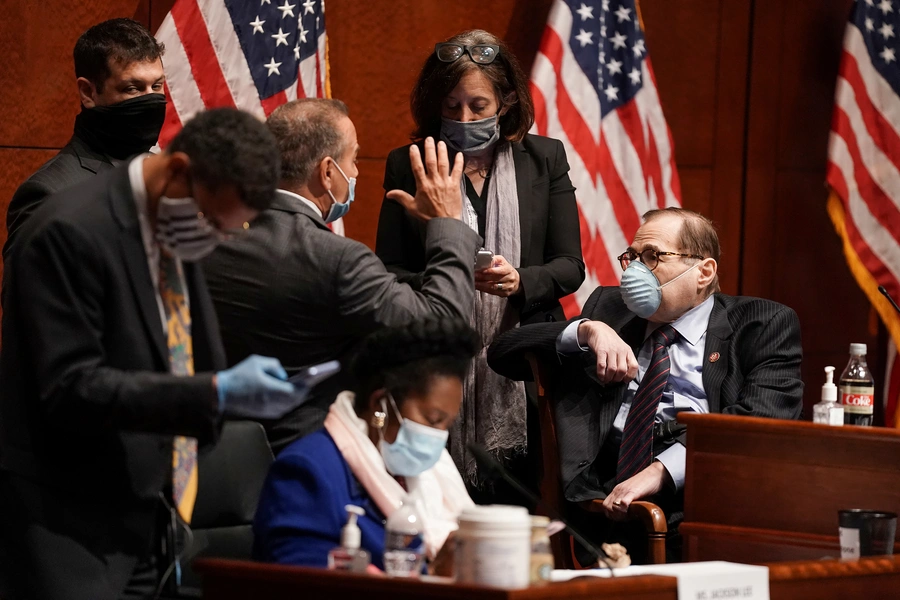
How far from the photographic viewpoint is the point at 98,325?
1.88m

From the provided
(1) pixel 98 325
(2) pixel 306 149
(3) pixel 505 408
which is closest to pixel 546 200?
(3) pixel 505 408

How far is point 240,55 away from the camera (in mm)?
3945

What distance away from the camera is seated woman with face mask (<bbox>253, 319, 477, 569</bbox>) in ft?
6.49

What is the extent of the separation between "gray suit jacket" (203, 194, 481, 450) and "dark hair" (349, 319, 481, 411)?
25 cm

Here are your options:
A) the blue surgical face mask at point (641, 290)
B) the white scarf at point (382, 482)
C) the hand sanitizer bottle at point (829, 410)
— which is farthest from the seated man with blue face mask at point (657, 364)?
the white scarf at point (382, 482)

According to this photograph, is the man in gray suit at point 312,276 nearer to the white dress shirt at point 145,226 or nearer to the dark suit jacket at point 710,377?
the white dress shirt at point 145,226

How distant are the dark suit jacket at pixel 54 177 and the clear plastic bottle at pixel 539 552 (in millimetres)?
1552

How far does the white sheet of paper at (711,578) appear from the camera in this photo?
1.97m

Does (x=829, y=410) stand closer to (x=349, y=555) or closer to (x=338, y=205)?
(x=338, y=205)

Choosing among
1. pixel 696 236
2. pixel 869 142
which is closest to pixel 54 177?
pixel 696 236

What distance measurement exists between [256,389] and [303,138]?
1.00m

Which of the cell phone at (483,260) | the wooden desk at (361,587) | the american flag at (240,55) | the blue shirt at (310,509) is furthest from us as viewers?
the american flag at (240,55)

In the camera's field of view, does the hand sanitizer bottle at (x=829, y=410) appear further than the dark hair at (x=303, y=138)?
Yes

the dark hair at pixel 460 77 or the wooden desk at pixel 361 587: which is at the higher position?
the dark hair at pixel 460 77
